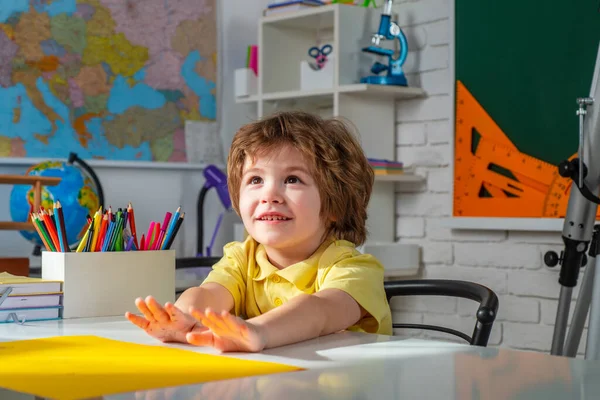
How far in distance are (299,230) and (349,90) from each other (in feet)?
5.75

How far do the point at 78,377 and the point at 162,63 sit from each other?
8.99ft

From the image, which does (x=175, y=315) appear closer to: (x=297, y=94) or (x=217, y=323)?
(x=217, y=323)

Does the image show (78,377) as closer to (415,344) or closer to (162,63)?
(415,344)

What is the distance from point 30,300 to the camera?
45.1 inches

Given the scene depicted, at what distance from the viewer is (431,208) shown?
9.73ft

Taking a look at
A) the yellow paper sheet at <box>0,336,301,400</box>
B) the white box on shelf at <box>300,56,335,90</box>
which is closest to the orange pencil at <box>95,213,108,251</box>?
the yellow paper sheet at <box>0,336,301,400</box>

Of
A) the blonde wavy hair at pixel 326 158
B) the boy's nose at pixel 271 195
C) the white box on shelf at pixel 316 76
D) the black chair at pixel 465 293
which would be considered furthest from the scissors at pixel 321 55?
the boy's nose at pixel 271 195

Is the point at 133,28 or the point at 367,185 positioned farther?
the point at 133,28

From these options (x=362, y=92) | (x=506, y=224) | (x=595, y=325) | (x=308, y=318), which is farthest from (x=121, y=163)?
(x=308, y=318)

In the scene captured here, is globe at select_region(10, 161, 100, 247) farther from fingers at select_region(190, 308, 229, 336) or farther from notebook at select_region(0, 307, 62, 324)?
fingers at select_region(190, 308, 229, 336)

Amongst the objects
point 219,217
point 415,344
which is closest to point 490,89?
point 219,217

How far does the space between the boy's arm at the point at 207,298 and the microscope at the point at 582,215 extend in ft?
3.21

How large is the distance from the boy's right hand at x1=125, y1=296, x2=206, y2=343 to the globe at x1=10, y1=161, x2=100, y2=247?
1738mm

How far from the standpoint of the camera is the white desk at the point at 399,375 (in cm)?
65
